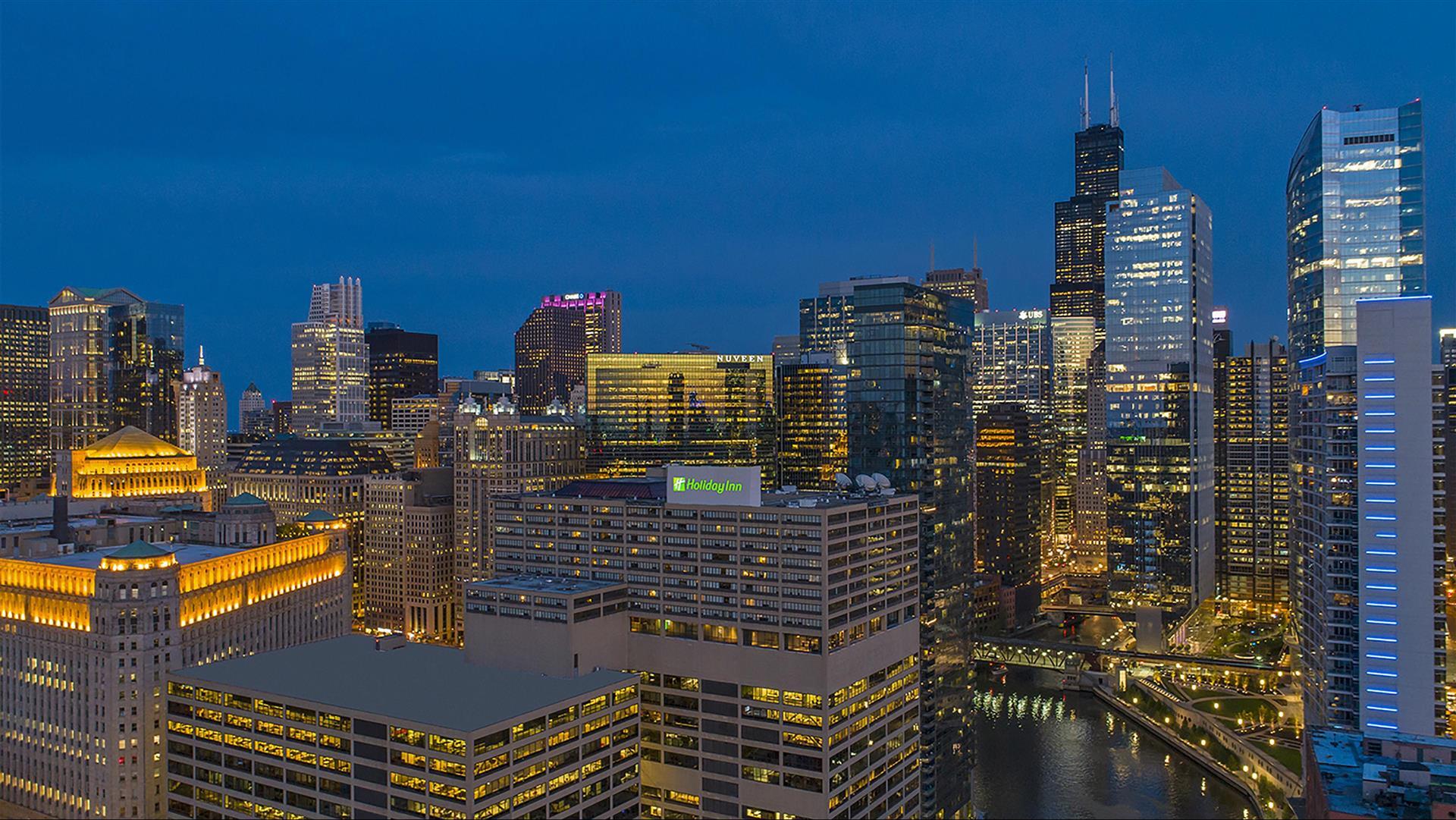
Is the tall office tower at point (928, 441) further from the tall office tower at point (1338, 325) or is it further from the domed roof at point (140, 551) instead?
the domed roof at point (140, 551)

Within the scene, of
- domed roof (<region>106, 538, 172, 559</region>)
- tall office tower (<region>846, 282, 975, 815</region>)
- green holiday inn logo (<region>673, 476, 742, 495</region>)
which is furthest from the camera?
tall office tower (<region>846, 282, 975, 815</region>)

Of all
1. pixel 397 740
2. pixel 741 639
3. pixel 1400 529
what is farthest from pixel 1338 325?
pixel 397 740

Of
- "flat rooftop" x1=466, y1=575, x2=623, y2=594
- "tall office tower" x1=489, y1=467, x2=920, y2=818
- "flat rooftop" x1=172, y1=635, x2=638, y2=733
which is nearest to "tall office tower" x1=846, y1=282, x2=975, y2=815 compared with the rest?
"tall office tower" x1=489, y1=467, x2=920, y2=818

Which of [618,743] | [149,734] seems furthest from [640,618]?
[149,734]

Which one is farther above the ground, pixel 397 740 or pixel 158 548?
pixel 158 548

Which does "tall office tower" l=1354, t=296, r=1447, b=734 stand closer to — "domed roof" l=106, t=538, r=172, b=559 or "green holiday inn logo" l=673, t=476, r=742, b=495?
"green holiday inn logo" l=673, t=476, r=742, b=495

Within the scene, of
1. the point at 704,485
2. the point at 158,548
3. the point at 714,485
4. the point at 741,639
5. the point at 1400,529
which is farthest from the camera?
the point at 158,548

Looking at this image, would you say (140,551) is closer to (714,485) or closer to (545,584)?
(545,584)
